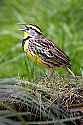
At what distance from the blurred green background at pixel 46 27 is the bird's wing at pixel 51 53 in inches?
88.6

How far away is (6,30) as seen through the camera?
8.44m

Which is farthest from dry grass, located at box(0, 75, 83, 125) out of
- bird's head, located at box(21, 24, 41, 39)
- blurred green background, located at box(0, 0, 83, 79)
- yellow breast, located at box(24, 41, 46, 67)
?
blurred green background, located at box(0, 0, 83, 79)

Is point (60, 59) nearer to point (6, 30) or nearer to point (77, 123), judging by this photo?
point (77, 123)

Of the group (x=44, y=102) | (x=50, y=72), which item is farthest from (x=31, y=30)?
(x=44, y=102)

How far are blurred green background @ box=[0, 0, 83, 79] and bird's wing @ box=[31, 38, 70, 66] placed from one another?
2.25 meters

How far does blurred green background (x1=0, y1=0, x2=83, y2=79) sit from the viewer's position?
297 inches

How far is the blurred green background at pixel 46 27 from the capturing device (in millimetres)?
7555

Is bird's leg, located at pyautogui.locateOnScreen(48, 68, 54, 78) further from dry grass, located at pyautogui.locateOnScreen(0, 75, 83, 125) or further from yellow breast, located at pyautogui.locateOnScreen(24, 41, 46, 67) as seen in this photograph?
dry grass, located at pyautogui.locateOnScreen(0, 75, 83, 125)

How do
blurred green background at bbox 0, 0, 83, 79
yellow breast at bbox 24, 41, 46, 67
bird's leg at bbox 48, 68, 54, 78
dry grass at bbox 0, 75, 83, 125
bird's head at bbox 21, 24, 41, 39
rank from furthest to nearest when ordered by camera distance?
blurred green background at bbox 0, 0, 83, 79, bird's head at bbox 21, 24, 41, 39, yellow breast at bbox 24, 41, 46, 67, bird's leg at bbox 48, 68, 54, 78, dry grass at bbox 0, 75, 83, 125

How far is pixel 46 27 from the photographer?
27.1 ft

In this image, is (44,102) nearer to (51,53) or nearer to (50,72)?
(50,72)

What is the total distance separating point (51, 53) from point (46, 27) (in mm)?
3419

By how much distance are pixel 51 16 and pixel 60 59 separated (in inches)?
146

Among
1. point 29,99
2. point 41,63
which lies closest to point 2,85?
point 29,99
